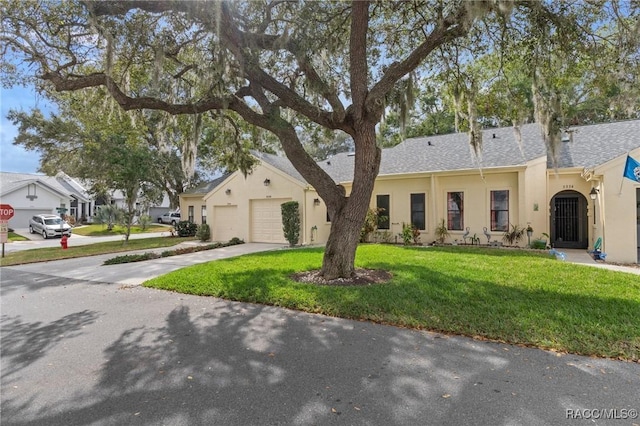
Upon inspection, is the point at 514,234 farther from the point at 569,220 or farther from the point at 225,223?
the point at 225,223

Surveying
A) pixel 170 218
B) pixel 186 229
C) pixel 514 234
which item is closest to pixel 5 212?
pixel 186 229

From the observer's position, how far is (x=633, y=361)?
3.52 m

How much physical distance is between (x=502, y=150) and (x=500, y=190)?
179 cm

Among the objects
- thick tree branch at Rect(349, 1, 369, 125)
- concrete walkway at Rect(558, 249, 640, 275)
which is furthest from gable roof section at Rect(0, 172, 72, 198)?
concrete walkway at Rect(558, 249, 640, 275)

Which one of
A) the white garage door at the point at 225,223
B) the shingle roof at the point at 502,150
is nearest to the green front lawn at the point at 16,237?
the white garage door at the point at 225,223

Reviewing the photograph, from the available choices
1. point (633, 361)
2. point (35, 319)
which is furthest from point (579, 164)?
point (35, 319)

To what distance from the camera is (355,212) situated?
23.2ft

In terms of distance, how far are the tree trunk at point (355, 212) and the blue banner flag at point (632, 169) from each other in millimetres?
7235

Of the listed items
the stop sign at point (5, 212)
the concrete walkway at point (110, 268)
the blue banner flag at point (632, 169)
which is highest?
the blue banner flag at point (632, 169)

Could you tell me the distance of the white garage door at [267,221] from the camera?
16188 mm

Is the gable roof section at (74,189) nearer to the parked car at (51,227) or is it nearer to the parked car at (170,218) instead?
the parked car at (170,218)

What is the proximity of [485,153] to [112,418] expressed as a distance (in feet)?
45.5

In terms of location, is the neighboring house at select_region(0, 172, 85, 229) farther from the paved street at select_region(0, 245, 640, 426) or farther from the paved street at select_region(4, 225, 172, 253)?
the paved street at select_region(0, 245, 640, 426)

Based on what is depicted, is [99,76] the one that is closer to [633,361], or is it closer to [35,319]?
[35,319]
